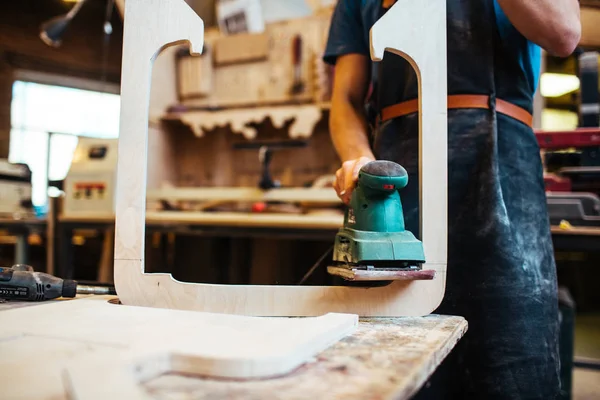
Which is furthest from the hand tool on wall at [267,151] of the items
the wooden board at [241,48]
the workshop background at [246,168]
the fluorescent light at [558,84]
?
the fluorescent light at [558,84]

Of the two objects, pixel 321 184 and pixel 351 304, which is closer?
pixel 351 304

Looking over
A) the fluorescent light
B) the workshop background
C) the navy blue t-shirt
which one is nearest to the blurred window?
Result: the workshop background

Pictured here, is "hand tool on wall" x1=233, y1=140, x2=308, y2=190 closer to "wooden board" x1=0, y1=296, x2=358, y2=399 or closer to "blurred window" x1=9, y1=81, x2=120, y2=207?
"wooden board" x1=0, y1=296, x2=358, y2=399

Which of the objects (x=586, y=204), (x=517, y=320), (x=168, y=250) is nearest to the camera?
(x=517, y=320)

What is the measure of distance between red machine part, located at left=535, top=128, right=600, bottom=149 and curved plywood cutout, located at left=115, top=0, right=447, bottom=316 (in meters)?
1.10

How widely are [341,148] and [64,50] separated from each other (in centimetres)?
491

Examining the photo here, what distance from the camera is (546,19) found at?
2.93ft

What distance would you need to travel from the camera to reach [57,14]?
5.11 meters

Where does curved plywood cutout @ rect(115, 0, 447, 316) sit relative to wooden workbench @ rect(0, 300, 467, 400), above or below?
above

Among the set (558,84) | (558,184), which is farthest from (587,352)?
(558,84)

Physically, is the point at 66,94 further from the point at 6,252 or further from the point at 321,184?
the point at 321,184

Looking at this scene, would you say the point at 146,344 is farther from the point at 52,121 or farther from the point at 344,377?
the point at 52,121

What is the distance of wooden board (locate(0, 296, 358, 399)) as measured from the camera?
1.47 ft

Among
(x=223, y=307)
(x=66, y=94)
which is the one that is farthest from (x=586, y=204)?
(x=66, y=94)
